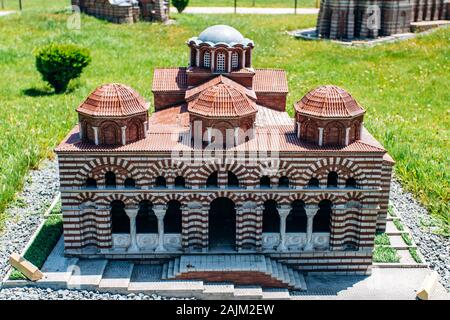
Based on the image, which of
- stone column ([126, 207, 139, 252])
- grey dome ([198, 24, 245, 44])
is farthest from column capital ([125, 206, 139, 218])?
grey dome ([198, 24, 245, 44])

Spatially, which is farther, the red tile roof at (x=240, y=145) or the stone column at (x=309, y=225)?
the stone column at (x=309, y=225)

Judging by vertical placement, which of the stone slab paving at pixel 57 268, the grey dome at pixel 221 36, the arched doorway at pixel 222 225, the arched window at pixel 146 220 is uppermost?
the grey dome at pixel 221 36

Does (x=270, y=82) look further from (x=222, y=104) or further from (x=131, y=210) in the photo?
(x=131, y=210)

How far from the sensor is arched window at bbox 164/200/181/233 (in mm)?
19312

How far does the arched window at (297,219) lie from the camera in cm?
1956

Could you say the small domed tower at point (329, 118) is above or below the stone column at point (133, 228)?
above

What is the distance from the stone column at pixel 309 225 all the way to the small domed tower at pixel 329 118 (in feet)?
6.59

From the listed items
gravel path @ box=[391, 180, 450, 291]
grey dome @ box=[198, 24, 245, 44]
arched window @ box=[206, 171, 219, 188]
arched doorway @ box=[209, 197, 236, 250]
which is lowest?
gravel path @ box=[391, 180, 450, 291]

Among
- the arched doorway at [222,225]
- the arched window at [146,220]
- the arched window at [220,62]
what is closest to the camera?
the arched doorway at [222,225]

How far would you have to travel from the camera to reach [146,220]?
2020 centimetres

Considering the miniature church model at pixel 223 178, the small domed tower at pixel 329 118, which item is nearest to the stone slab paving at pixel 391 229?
the miniature church model at pixel 223 178

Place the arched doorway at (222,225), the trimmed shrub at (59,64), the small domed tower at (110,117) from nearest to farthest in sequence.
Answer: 1. the small domed tower at (110,117)
2. the arched doorway at (222,225)
3. the trimmed shrub at (59,64)

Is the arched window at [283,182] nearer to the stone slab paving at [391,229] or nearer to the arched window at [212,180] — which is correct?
the arched window at [212,180]

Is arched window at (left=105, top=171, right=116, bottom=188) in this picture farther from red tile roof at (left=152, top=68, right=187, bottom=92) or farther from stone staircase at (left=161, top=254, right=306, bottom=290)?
red tile roof at (left=152, top=68, right=187, bottom=92)
